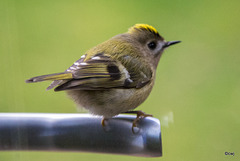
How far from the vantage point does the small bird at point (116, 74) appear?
109 centimetres

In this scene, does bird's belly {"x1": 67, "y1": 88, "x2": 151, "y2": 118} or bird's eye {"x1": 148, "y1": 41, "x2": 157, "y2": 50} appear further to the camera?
bird's eye {"x1": 148, "y1": 41, "x2": 157, "y2": 50}

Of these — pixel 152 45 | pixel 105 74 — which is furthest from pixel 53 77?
pixel 152 45

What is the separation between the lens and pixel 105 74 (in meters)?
1.17

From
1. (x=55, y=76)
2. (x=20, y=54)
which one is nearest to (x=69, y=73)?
(x=55, y=76)

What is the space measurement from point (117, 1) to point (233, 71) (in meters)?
0.48

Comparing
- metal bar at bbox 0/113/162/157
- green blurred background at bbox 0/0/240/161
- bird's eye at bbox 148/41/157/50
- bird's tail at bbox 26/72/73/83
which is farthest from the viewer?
bird's eye at bbox 148/41/157/50

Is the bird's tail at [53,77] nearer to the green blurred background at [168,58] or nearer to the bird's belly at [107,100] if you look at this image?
the bird's belly at [107,100]

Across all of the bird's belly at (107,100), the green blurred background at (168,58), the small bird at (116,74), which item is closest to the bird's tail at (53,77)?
the small bird at (116,74)

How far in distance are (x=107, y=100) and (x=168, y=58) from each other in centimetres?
38

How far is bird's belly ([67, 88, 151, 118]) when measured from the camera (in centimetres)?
118

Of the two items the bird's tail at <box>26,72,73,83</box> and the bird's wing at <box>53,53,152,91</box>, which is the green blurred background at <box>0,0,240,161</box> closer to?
the bird's wing at <box>53,53,152,91</box>

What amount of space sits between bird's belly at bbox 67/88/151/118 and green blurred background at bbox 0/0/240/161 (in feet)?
0.34

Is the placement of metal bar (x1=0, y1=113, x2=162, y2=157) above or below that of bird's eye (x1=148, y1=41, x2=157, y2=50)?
below

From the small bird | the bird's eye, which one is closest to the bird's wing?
the small bird
